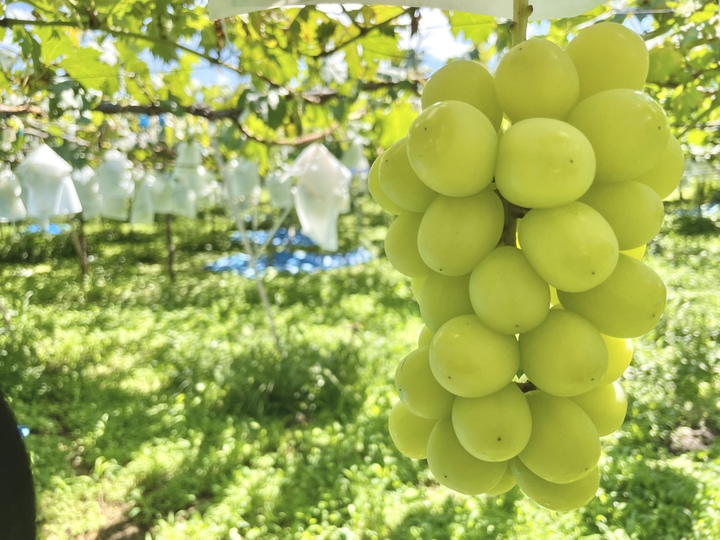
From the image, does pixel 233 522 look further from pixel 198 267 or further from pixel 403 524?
pixel 198 267

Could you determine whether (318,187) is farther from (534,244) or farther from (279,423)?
(534,244)

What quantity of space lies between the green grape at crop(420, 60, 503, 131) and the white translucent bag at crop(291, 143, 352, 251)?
12.7 feet

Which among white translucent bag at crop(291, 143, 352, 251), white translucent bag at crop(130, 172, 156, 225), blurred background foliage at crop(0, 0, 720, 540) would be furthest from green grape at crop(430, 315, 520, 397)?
white translucent bag at crop(130, 172, 156, 225)

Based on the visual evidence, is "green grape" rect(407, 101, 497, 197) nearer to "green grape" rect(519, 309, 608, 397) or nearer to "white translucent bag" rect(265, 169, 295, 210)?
"green grape" rect(519, 309, 608, 397)

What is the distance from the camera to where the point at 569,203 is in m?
0.61

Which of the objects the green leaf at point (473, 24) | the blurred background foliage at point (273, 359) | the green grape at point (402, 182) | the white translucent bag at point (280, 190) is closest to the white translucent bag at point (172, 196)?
the blurred background foliage at point (273, 359)

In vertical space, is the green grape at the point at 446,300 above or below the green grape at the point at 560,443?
above

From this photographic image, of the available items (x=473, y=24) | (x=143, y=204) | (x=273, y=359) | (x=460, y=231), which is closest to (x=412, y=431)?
(x=460, y=231)

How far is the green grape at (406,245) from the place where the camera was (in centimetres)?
73

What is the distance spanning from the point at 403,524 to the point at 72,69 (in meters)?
2.41

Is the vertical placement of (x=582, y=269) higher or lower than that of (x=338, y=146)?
lower

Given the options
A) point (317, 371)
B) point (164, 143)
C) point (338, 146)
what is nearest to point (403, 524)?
point (317, 371)

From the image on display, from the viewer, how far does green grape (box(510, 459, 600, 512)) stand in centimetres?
69

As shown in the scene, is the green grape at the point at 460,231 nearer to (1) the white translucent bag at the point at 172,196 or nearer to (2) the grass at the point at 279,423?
(2) the grass at the point at 279,423
